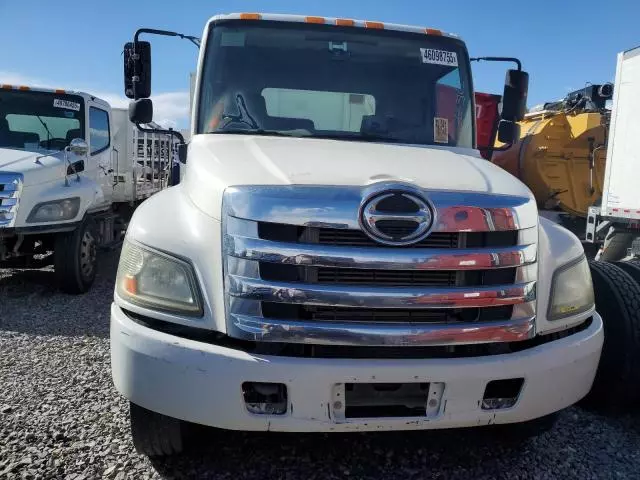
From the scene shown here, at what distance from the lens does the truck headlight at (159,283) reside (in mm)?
2400

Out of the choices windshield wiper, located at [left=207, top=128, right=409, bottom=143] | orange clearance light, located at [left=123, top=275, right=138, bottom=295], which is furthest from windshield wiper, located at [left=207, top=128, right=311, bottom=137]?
orange clearance light, located at [left=123, top=275, right=138, bottom=295]

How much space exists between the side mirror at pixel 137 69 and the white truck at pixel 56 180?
2912mm

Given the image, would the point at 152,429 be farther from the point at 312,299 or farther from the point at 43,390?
the point at 43,390

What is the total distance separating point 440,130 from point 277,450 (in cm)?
232

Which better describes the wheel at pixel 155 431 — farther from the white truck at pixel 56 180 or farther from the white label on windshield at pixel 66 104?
the white label on windshield at pixel 66 104

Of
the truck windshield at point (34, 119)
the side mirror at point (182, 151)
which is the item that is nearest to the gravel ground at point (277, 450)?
the side mirror at point (182, 151)

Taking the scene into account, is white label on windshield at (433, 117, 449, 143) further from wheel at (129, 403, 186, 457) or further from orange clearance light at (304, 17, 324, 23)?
wheel at (129, 403, 186, 457)

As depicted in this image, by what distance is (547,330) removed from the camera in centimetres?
258

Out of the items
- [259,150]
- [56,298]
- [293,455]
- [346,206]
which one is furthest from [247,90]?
[56,298]

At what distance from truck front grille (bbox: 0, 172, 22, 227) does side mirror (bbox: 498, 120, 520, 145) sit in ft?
16.6

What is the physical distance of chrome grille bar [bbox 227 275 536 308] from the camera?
230 centimetres

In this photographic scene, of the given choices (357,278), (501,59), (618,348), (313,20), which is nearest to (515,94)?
(501,59)

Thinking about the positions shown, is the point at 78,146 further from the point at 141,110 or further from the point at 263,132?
the point at 263,132

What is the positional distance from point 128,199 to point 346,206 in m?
7.92
